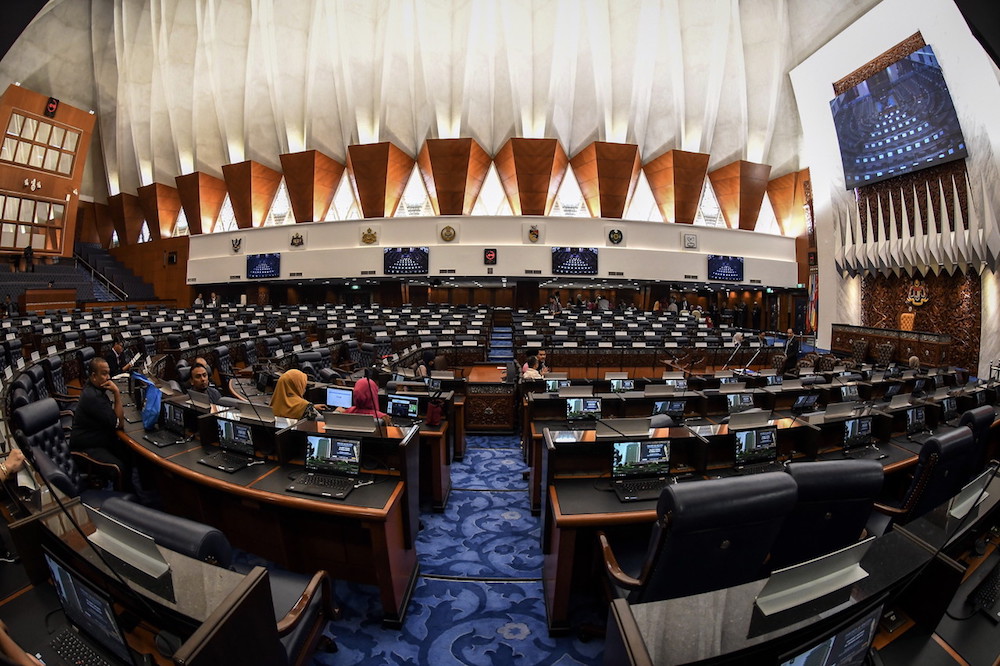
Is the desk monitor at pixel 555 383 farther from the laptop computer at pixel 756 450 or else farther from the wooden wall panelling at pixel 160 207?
the wooden wall panelling at pixel 160 207

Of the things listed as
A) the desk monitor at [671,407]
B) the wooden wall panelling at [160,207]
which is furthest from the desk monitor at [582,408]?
the wooden wall panelling at [160,207]

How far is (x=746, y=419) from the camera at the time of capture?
3719 mm

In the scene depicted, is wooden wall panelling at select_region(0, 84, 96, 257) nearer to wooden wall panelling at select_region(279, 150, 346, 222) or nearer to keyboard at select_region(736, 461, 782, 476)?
wooden wall panelling at select_region(279, 150, 346, 222)

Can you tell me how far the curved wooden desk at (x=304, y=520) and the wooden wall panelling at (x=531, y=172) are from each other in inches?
746

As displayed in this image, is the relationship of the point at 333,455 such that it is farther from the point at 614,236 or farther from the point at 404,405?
the point at 614,236

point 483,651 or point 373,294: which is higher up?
point 373,294

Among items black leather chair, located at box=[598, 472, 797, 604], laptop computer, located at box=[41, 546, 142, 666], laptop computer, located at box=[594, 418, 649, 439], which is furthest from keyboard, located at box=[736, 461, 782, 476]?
laptop computer, located at box=[41, 546, 142, 666]

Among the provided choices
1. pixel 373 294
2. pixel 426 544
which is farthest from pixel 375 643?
pixel 373 294

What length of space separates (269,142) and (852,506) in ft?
88.7

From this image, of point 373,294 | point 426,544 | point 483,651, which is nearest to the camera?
point 483,651

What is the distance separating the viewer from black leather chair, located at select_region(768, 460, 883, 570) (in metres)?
1.76

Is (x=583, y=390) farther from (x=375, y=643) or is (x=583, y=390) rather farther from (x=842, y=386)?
(x=842, y=386)

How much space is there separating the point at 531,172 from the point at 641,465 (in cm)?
1900

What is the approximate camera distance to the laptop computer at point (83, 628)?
1.37 metres
